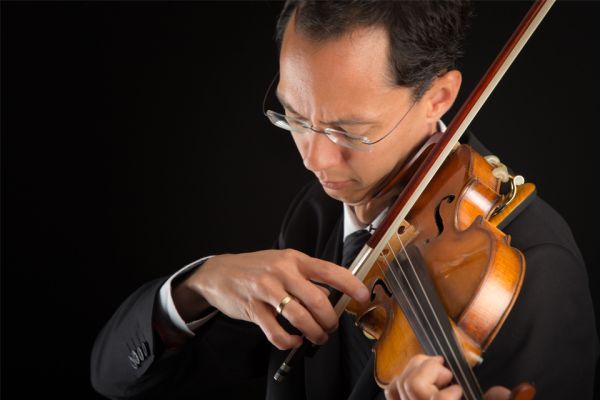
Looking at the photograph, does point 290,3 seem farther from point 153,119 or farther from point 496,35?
point 153,119

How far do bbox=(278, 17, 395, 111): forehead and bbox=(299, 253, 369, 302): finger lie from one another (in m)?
0.23

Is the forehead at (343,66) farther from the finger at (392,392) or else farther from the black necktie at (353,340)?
the finger at (392,392)

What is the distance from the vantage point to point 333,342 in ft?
4.05

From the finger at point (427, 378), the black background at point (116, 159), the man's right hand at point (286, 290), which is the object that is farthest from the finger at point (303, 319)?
the black background at point (116, 159)

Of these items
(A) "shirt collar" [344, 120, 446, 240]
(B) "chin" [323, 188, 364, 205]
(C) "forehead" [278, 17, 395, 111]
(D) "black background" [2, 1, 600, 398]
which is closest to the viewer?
(C) "forehead" [278, 17, 395, 111]

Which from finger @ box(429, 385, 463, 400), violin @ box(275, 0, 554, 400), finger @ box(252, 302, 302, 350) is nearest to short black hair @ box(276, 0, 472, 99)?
violin @ box(275, 0, 554, 400)

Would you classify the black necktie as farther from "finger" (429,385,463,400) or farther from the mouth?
"finger" (429,385,463,400)

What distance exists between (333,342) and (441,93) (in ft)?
1.39

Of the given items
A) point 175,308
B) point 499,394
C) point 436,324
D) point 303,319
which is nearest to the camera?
point 499,394

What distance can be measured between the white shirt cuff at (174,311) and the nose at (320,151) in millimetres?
249

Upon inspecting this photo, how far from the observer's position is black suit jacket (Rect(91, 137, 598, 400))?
902 millimetres

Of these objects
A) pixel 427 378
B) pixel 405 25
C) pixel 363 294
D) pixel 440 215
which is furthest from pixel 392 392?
pixel 405 25

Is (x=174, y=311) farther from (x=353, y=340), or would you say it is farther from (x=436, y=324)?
(x=436, y=324)

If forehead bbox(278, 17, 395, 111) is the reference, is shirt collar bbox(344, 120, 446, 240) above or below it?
below
